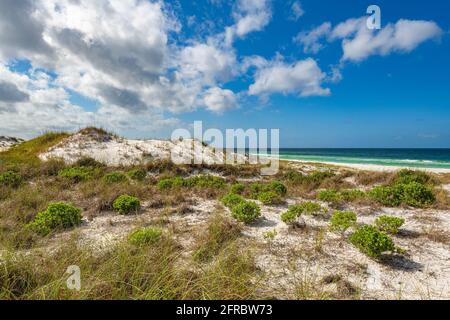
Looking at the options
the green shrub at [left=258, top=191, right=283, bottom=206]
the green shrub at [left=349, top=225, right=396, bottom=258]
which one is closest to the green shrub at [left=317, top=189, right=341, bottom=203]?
the green shrub at [left=258, top=191, right=283, bottom=206]

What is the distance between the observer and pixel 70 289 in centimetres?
312

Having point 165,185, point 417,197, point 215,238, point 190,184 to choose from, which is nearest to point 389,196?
point 417,197

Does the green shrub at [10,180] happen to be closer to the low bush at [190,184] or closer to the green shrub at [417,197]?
the low bush at [190,184]

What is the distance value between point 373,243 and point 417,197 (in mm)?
5937

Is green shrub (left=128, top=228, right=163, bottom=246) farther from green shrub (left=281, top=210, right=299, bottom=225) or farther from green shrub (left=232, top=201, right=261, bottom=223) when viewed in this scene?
green shrub (left=281, top=210, right=299, bottom=225)

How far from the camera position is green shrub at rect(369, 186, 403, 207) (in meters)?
9.26

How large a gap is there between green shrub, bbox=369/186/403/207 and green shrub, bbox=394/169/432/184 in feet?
11.4

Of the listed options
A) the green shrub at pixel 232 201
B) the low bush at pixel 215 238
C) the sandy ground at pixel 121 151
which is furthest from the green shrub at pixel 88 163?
the low bush at pixel 215 238

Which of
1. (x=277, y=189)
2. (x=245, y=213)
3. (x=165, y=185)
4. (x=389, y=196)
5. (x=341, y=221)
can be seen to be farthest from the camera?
(x=165, y=185)

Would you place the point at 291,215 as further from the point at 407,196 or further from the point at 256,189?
the point at 407,196

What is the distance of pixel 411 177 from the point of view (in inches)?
500

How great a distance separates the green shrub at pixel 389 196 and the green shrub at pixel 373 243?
485cm
